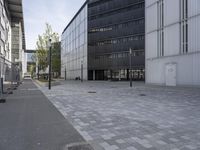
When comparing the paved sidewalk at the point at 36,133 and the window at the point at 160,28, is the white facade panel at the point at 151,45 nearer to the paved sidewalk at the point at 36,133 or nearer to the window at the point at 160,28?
the window at the point at 160,28

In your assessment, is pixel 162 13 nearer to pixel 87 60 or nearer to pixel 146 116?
pixel 146 116

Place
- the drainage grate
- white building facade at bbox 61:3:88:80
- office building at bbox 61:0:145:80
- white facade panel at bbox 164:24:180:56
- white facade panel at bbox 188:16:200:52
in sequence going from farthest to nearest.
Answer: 1. white building facade at bbox 61:3:88:80
2. office building at bbox 61:0:145:80
3. white facade panel at bbox 164:24:180:56
4. white facade panel at bbox 188:16:200:52
5. the drainage grate

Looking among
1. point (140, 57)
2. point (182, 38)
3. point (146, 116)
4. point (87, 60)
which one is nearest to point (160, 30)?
point (182, 38)

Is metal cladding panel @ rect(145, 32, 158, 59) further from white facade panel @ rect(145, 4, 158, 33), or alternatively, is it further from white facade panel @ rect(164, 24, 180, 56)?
white facade panel @ rect(164, 24, 180, 56)

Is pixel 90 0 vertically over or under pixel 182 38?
over

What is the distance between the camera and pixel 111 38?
5241cm

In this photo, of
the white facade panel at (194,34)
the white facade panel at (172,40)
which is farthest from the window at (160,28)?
the white facade panel at (194,34)

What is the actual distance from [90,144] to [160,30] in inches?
1022

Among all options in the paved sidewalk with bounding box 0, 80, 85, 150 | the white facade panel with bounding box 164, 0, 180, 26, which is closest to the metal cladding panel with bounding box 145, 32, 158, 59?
the white facade panel with bounding box 164, 0, 180, 26

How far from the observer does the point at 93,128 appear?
6.61 metres

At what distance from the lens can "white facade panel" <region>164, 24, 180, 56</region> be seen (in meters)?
25.3

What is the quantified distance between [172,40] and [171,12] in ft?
11.1

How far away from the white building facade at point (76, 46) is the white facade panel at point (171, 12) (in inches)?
1177

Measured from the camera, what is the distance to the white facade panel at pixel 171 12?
2552 cm
